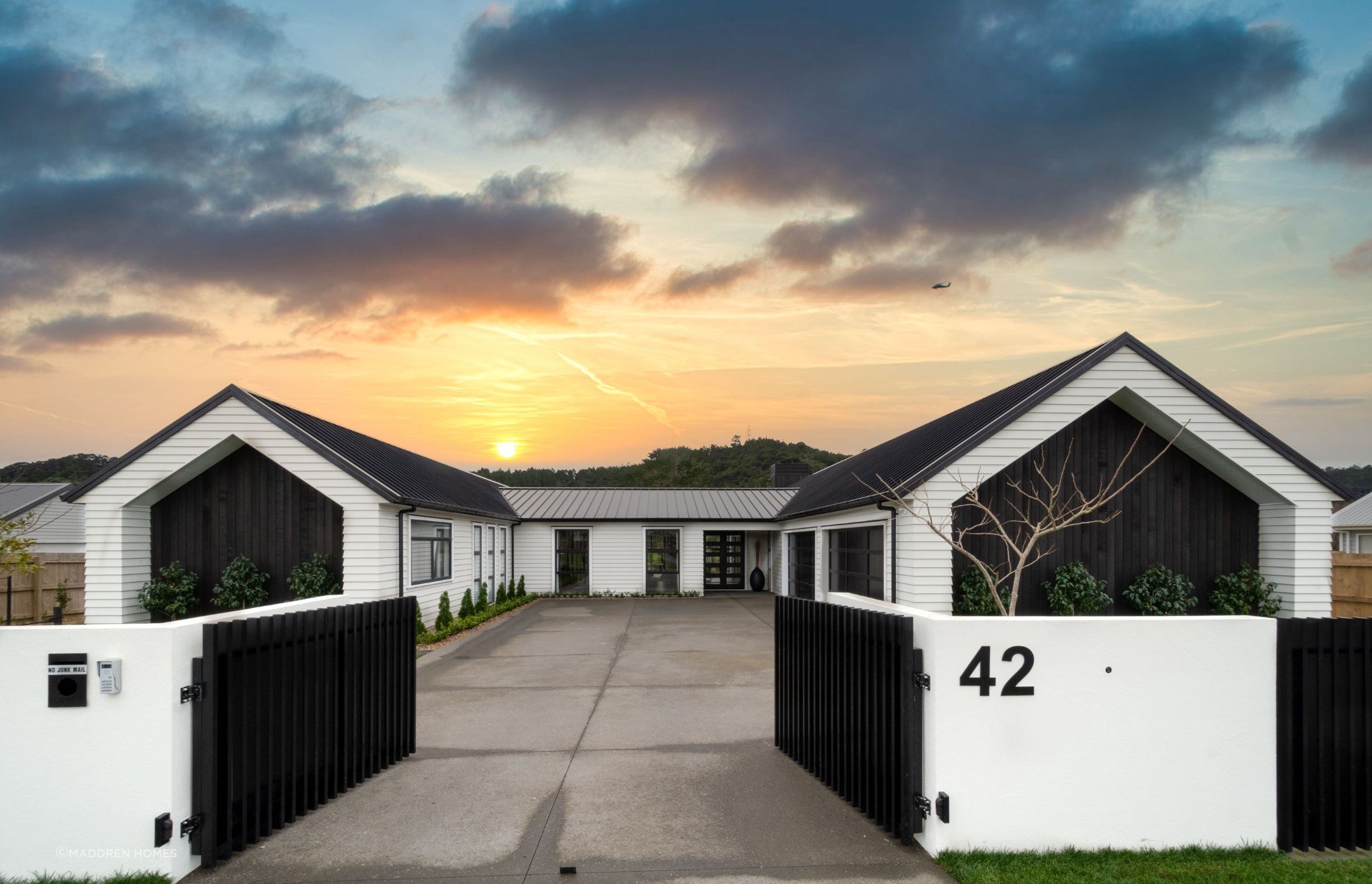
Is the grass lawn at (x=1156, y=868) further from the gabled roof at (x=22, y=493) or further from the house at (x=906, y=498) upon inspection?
the gabled roof at (x=22, y=493)

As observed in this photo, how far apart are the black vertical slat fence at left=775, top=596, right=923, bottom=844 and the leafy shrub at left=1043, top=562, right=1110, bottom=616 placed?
22.4 feet

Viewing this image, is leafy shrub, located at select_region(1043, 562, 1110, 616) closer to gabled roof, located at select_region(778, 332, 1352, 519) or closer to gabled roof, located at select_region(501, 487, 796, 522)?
gabled roof, located at select_region(778, 332, 1352, 519)

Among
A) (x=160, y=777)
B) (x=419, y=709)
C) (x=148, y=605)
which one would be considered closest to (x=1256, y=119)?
(x=419, y=709)

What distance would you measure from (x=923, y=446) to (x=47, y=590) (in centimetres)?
1744

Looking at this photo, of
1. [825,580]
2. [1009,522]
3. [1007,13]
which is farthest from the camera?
[825,580]

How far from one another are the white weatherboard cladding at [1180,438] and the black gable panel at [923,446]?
0.37m

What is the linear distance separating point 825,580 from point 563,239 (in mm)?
10054

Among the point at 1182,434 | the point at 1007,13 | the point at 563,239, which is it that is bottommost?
the point at 1182,434

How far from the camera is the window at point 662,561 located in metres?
25.3

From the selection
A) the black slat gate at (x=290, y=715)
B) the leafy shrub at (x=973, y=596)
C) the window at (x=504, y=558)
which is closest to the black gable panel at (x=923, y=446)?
the leafy shrub at (x=973, y=596)

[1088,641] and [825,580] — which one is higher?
[1088,641]

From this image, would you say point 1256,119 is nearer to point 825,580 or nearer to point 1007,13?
point 1007,13

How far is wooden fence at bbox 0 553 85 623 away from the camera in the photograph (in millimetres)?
13672

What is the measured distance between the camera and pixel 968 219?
15117mm
